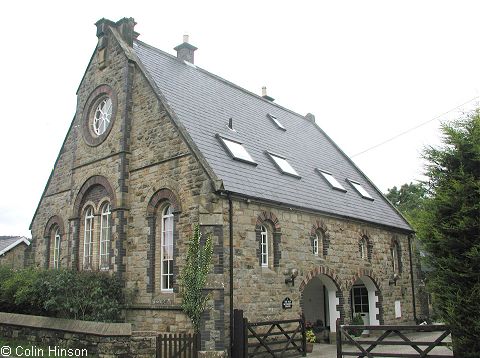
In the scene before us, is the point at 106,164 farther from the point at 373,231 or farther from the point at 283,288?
the point at 373,231

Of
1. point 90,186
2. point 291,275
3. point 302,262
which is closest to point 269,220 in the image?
point 291,275

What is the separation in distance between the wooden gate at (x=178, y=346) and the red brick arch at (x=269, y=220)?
3866 mm

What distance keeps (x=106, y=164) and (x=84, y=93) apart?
3917 mm

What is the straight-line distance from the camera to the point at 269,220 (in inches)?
617

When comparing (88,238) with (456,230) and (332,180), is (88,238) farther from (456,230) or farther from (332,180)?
(456,230)

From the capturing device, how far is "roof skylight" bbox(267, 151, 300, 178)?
18.2 meters

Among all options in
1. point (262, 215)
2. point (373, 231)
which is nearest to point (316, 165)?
point (373, 231)

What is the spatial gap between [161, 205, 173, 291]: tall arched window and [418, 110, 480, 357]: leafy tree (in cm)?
779

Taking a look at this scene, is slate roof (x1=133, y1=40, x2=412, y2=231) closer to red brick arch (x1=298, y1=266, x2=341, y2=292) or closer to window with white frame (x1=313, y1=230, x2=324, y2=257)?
window with white frame (x1=313, y1=230, x2=324, y2=257)

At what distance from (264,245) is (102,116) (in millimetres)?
8303

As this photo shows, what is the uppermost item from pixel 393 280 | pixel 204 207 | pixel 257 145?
pixel 257 145

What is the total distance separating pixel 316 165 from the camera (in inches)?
871

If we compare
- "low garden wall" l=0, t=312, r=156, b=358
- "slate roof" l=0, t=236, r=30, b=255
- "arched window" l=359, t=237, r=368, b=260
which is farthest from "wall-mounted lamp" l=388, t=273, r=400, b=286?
"slate roof" l=0, t=236, r=30, b=255

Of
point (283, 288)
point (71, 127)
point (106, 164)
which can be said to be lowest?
point (283, 288)
